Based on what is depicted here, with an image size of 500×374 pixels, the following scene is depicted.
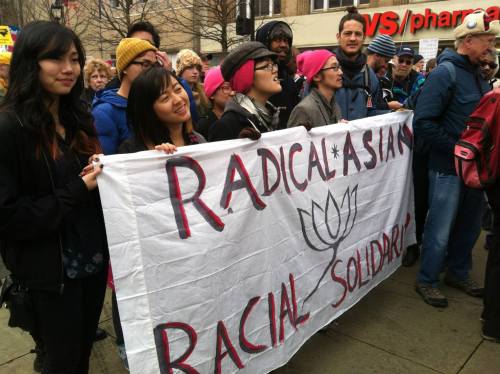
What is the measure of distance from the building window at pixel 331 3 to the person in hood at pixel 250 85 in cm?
1661

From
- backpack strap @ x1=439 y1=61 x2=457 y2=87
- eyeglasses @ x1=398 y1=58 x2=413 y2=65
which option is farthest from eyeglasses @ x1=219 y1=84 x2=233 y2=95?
eyeglasses @ x1=398 y1=58 x2=413 y2=65

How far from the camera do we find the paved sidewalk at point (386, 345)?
2.60 metres

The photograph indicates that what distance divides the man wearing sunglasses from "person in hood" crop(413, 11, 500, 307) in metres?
1.68

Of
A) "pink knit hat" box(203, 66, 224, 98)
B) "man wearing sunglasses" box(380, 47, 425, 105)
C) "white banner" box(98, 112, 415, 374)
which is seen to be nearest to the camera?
"white banner" box(98, 112, 415, 374)

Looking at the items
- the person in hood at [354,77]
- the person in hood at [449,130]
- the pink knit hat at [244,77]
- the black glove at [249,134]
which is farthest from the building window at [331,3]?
the black glove at [249,134]

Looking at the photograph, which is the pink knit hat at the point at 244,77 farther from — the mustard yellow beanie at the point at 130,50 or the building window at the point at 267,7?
the building window at the point at 267,7

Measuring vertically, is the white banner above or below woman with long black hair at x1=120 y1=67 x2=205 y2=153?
below

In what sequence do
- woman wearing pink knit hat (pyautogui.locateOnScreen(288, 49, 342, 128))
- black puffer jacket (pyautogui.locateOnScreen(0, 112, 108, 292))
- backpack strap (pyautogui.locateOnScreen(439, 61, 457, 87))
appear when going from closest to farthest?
black puffer jacket (pyautogui.locateOnScreen(0, 112, 108, 292)), woman wearing pink knit hat (pyautogui.locateOnScreen(288, 49, 342, 128)), backpack strap (pyautogui.locateOnScreen(439, 61, 457, 87))

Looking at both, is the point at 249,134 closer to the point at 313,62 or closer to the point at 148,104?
the point at 148,104

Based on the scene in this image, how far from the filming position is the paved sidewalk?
260 centimetres

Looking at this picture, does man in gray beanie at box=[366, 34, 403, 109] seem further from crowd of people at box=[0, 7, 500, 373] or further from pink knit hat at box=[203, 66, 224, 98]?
pink knit hat at box=[203, 66, 224, 98]

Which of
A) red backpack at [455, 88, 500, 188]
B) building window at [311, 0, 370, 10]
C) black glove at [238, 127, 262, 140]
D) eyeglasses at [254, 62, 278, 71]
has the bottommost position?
red backpack at [455, 88, 500, 188]

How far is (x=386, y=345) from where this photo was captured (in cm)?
281

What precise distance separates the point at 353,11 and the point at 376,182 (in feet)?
5.13
